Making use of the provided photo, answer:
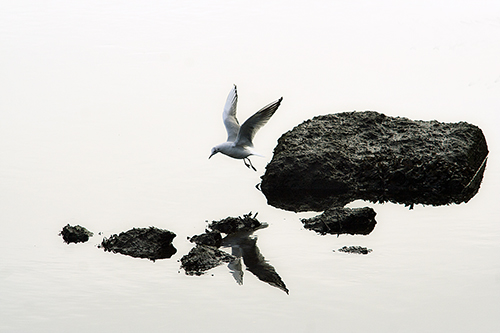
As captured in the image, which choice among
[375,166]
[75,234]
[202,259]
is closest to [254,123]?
[202,259]

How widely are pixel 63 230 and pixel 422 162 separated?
7316 millimetres

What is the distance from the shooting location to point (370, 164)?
48.2ft

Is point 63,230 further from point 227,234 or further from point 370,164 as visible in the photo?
point 370,164

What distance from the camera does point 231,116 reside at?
13992 millimetres

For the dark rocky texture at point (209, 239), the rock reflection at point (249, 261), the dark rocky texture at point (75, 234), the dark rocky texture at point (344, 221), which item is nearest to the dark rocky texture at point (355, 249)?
the dark rocky texture at point (344, 221)

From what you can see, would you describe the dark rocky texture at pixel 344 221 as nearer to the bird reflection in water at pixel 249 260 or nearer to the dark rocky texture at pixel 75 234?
the bird reflection in water at pixel 249 260

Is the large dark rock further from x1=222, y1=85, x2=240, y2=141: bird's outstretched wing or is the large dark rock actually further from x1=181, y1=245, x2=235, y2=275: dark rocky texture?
x1=181, y1=245, x2=235, y2=275: dark rocky texture

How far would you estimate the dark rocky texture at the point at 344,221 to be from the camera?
1155 cm

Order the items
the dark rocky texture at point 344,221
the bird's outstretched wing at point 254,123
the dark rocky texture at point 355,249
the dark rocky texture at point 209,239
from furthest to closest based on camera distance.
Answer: the bird's outstretched wing at point 254,123 → the dark rocky texture at point 344,221 → the dark rocky texture at point 209,239 → the dark rocky texture at point 355,249

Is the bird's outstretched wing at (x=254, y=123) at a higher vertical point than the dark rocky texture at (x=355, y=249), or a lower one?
higher

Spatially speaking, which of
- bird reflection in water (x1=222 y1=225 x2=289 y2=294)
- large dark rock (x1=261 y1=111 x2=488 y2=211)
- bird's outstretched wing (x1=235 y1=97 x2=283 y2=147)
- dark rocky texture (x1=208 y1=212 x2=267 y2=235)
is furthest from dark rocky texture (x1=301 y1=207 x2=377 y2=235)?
bird's outstretched wing (x1=235 y1=97 x2=283 y2=147)

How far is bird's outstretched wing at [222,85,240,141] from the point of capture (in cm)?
1359

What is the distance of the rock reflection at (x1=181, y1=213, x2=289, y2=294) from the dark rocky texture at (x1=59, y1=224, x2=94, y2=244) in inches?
65.4

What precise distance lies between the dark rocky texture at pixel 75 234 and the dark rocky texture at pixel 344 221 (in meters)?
3.51
